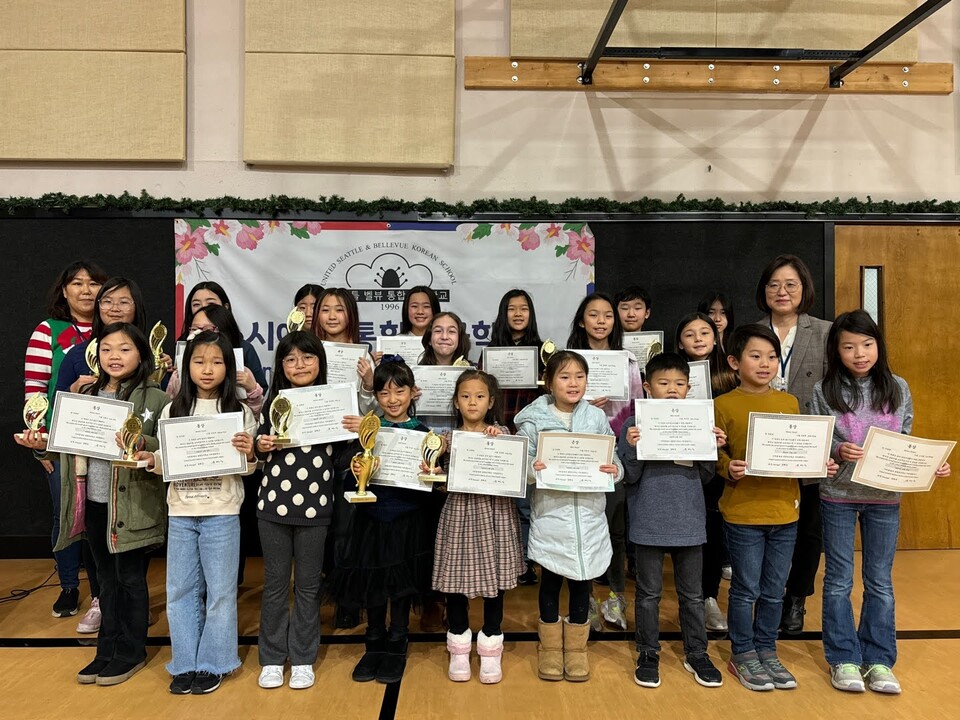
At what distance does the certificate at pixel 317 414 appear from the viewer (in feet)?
9.79

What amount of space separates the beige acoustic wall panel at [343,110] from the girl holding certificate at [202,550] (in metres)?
2.56

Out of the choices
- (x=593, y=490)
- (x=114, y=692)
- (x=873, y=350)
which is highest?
(x=873, y=350)

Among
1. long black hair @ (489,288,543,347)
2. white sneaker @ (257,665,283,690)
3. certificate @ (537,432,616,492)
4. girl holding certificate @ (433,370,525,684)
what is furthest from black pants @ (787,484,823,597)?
white sneaker @ (257,665,283,690)

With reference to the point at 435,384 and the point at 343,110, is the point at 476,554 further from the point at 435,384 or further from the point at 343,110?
the point at 343,110

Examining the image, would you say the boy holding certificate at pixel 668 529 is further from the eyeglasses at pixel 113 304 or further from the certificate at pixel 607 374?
the eyeglasses at pixel 113 304

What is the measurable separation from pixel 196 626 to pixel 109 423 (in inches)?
37.7

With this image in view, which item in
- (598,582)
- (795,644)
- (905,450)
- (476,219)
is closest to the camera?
(905,450)

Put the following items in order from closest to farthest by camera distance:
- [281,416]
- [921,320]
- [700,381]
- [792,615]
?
[281,416]
[700,381]
[792,615]
[921,320]

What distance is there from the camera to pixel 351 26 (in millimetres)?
5129

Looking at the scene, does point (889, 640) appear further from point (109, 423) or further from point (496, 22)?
point (496, 22)

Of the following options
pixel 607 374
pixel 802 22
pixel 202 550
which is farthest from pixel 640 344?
pixel 802 22

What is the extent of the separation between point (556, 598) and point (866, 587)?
1.37 metres

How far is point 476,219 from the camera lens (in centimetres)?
510

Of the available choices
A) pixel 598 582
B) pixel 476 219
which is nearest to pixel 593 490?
pixel 598 582
